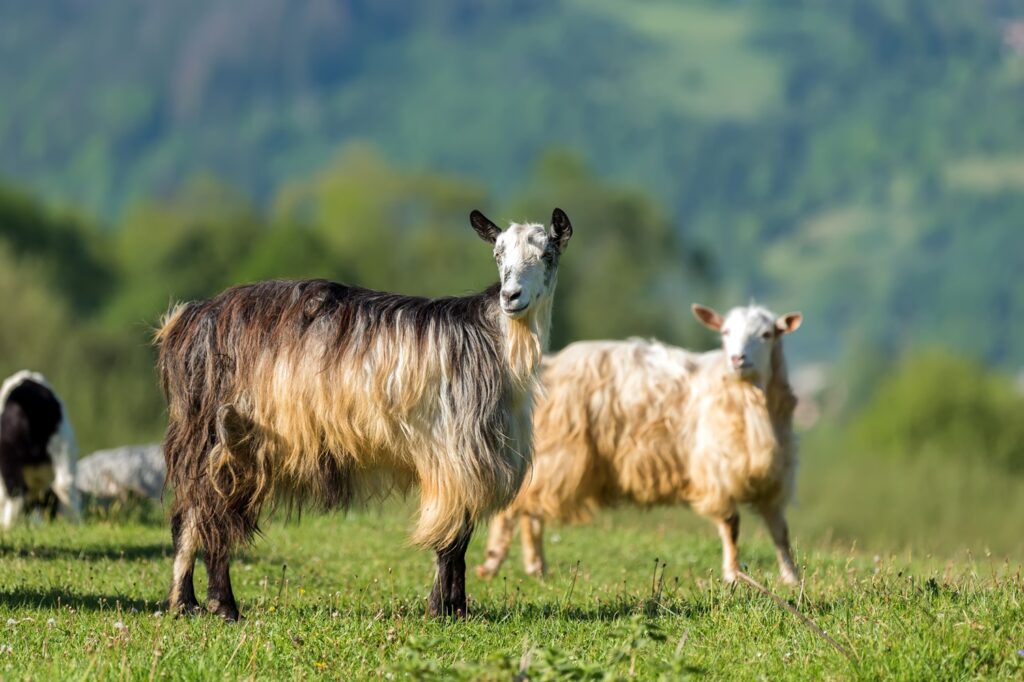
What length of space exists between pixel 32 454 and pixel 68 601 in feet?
18.9

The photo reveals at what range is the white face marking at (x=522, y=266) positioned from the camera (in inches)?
341

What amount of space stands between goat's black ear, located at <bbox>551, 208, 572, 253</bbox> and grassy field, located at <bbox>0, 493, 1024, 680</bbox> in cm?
206

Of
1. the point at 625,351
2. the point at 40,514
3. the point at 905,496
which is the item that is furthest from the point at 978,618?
the point at 905,496

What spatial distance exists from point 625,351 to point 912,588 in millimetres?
5525

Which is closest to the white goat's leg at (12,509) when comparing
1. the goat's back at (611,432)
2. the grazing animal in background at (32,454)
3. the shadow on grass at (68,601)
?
the grazing animal in background at (32,454)

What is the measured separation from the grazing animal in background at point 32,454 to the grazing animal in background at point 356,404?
5.74 meters

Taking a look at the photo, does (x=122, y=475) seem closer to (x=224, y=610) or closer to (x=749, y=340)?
(x=749, y=340)

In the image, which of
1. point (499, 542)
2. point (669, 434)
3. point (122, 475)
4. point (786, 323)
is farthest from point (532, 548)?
point (122, 475)

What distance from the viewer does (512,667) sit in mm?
6125

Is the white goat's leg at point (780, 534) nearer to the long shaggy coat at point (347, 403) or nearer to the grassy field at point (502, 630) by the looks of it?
the grassy field at point (502, 630)

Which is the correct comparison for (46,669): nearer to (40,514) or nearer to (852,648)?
(852,648)

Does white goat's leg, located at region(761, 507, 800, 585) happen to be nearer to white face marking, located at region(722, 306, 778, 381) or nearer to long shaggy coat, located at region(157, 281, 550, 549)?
white face marking, located at region(722, 306, 778, 381)

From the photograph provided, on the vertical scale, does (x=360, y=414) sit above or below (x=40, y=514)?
above

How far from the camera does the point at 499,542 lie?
12609mm
